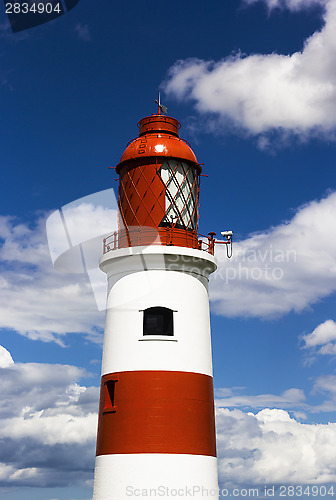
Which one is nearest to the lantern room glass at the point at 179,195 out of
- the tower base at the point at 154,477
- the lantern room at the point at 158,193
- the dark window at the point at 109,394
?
the lantern room at the point at 158,193

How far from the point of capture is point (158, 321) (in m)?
20.5

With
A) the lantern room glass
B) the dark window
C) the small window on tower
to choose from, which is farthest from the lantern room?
the dark window

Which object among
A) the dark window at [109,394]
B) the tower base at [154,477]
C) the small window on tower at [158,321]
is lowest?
the tower base at [154,477]

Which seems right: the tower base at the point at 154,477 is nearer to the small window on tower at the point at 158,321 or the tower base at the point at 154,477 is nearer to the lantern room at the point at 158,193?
the small window on tower at the point at 158,321

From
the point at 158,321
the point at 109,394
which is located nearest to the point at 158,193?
the point at 158,321

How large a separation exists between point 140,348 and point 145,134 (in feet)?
27.6

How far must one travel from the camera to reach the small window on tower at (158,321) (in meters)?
20.4

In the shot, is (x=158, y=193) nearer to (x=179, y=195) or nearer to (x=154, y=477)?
(x=179, y=195)

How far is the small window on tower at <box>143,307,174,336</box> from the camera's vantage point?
20406mm

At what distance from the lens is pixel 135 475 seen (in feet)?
60.2

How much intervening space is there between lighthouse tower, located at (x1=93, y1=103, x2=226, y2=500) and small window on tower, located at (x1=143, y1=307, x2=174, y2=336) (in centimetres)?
3

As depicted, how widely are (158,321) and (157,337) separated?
988 millimetres

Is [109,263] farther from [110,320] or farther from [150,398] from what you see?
[150,398]

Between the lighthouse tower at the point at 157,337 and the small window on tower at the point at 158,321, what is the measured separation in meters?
0.03
